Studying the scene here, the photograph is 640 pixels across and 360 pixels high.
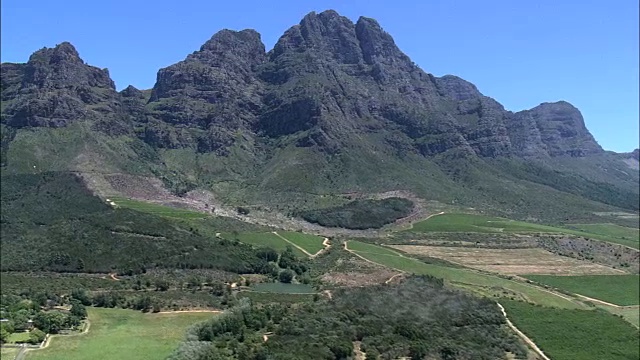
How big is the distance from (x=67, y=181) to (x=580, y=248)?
498ft

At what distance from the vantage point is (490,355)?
238ft

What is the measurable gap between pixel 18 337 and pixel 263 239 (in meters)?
76.0

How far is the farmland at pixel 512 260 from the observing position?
434ft

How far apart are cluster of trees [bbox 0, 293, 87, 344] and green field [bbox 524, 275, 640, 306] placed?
8730 centimetres

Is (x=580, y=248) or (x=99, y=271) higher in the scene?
(x=580, y=248)

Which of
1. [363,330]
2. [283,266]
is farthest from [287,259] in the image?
[363,330]

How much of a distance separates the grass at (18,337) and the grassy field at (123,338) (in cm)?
350

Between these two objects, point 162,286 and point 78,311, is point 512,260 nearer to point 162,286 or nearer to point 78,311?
point 162,286

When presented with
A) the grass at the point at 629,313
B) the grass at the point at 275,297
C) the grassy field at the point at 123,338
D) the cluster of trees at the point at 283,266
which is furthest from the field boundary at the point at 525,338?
the grassy field at the point at 123,338

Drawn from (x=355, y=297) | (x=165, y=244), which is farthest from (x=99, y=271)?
(x=355, y=297)

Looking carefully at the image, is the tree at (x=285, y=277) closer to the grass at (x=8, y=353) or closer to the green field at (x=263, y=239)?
the green field at (x=263, y=239)

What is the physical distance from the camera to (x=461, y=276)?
12038cm


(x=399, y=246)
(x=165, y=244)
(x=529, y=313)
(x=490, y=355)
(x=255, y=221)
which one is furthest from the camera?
(x=255, y=221)

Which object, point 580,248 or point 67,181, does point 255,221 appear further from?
point 580,248
